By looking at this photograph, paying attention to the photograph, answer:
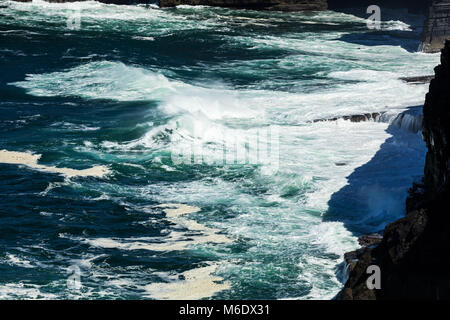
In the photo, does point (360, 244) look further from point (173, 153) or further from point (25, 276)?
point (173, 153)

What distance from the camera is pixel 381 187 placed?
1623cm

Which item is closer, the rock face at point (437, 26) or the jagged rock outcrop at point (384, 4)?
the rock face at point (437, 26)

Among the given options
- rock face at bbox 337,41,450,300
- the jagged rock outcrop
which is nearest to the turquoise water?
rock face at bbox 337,41,450,300

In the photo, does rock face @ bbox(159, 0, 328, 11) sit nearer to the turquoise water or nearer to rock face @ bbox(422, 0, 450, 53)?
the turquoise water

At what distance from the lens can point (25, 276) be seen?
38.9 ft

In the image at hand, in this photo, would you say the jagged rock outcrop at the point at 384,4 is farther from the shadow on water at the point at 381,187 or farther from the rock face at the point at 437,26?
the shadow on water at the point at 381,187

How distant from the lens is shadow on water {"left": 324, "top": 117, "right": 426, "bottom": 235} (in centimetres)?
1462

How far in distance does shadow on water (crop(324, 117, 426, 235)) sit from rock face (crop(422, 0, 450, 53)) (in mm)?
15748

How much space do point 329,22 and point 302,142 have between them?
27.0 m

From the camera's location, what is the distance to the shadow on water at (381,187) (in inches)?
575

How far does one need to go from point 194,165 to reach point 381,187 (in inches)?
162

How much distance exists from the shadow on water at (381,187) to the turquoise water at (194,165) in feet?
0.18

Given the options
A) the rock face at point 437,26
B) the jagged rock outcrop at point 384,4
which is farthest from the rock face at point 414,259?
the jagged rock outcrop at point 384,4
